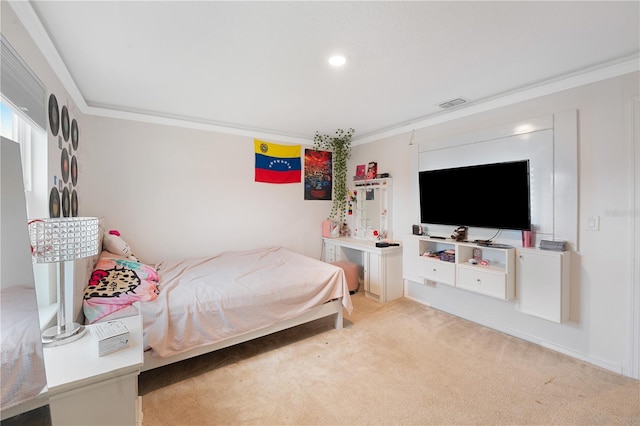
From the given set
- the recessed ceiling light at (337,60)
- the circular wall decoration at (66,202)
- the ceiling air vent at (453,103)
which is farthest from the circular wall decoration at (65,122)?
the ceiling air vent at (453,103)

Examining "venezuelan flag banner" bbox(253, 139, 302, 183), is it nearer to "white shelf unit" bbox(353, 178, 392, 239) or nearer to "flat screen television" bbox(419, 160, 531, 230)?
"white shelf unit" bbox(353, 178, 392, 239)

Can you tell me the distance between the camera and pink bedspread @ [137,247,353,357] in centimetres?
198

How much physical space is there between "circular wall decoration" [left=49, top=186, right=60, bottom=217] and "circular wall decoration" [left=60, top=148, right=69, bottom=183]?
22 cm

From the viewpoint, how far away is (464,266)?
2.89 meters

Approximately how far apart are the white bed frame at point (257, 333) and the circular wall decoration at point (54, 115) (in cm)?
173

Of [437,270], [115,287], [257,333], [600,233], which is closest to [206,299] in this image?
[257,333]

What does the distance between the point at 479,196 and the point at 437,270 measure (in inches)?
36.3

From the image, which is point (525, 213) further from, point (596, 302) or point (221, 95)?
point (221, 95)

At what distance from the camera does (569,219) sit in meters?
2.38

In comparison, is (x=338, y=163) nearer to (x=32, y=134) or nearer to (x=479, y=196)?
(x=479, y=196)

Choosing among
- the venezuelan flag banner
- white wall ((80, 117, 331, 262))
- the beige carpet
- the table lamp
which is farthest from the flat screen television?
the table lamp

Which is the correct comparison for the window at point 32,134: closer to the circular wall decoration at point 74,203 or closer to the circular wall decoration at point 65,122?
the circular wall decoration at point 65,122

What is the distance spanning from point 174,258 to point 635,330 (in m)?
4.44

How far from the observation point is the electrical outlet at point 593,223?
7.40ft
